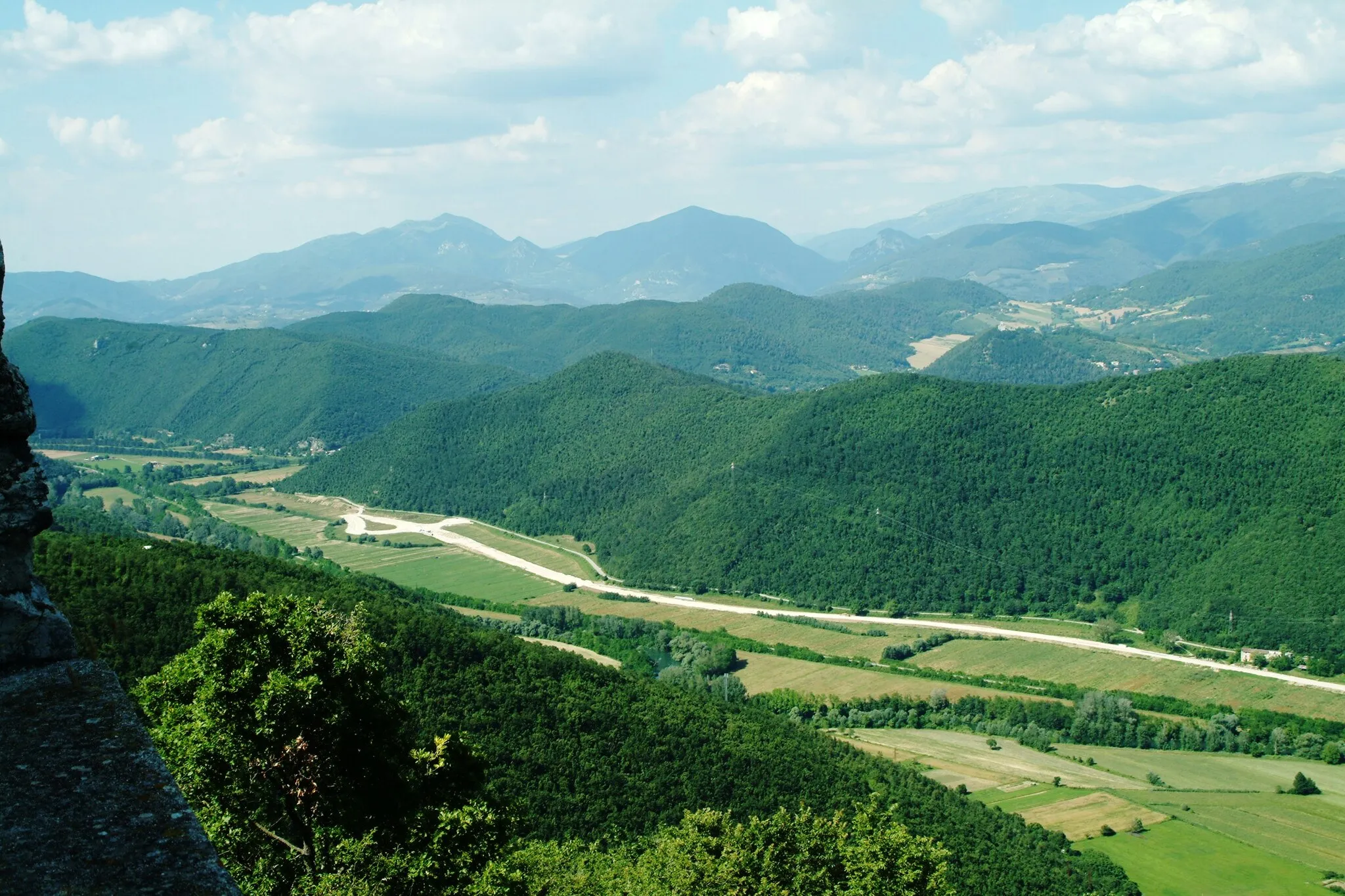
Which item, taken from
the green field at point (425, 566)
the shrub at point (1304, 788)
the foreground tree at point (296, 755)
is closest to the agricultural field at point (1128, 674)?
the shrub at point (1304, 788)


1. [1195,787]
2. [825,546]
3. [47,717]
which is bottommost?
[1195,787]

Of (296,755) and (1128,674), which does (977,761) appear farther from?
(296,755)

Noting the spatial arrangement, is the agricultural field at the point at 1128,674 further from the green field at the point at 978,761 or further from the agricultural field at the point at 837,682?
the green field at the point at 978,761

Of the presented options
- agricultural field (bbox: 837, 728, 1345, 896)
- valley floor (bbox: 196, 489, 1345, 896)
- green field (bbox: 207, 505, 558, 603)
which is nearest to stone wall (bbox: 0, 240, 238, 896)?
agricultural field (bbox: 837, 728, 1345, 896)

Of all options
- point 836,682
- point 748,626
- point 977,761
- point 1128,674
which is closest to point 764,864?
point 977,761

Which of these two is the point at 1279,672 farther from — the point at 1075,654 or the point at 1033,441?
the point at 1033,441

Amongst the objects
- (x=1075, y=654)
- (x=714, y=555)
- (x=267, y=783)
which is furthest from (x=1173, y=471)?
(x=267, y=783)
